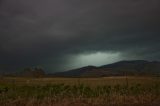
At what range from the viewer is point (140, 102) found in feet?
73.2

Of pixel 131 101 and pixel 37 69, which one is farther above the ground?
pixel 37 69

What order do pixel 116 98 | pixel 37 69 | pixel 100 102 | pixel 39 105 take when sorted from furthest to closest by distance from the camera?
pixel 37 69, pixel 116 98, pixel 100 102, pixel 39 105

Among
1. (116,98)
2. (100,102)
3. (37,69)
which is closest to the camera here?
(100,102)

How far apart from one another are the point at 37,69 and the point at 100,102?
589ft

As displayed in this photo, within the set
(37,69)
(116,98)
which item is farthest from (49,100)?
(37,69)

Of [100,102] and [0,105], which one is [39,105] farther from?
[100,102]

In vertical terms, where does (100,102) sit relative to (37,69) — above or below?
below

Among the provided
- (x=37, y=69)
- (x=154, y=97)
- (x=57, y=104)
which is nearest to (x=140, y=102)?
(x=154, y=97)

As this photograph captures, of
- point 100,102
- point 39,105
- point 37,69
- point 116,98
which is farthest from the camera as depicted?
point 37,69

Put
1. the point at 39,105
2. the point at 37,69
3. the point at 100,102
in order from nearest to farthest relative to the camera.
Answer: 1. the point at 39,105
2. the point at 100,102
3. the point at 37,69

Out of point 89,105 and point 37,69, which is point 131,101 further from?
point 37,69

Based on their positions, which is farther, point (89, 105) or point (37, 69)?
point (37, 69)

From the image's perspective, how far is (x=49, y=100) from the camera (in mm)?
22203

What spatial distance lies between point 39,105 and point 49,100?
6.38 ft
